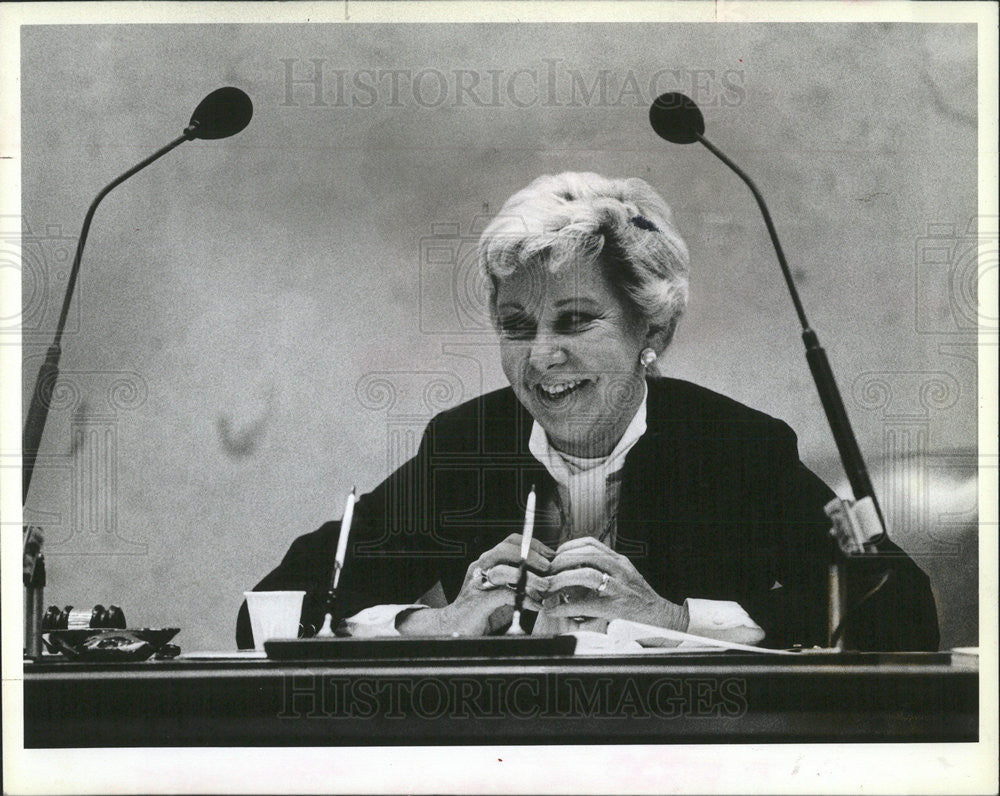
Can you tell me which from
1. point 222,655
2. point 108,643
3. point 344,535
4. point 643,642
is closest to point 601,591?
point 643,642

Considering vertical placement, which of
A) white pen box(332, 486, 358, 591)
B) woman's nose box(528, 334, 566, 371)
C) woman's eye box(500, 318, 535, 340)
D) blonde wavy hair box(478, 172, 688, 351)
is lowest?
white pen box(332, 486, 358, 591)

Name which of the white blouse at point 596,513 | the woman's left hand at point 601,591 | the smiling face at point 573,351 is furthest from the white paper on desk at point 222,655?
the smiling face at point 573,351

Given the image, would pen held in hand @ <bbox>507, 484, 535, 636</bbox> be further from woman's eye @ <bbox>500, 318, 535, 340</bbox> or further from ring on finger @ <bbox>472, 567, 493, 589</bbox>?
woman's eye @ <bbox>500, 318, 535, 340</bbox>

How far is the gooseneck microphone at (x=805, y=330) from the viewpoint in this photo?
3.43 m

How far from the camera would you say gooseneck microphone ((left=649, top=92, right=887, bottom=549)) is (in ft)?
11.2

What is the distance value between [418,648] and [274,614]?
427 millimetres

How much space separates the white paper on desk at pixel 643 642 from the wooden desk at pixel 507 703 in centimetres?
5

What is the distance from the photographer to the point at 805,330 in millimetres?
3447

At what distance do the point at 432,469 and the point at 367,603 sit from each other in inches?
16.4

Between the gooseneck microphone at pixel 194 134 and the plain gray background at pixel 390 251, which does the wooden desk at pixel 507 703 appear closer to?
the plain gray background at pixel 390 251

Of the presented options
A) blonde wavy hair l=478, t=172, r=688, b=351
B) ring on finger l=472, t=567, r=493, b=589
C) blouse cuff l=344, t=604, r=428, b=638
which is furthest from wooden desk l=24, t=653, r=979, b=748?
blonde wavy hair l=478, t=172, r=688, b=351

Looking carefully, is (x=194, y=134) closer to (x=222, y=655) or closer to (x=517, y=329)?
(x=517, y=329)

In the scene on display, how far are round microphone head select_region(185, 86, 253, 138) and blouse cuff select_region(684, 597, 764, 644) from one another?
187cm

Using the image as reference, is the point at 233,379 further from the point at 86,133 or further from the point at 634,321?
the point at 634,321
